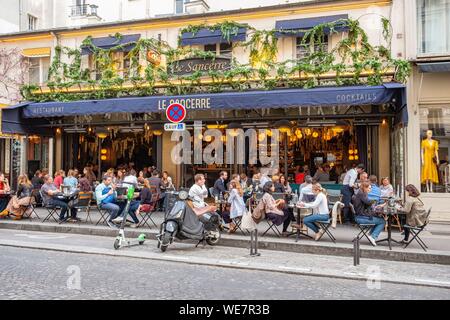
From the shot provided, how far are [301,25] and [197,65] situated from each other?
147 inches

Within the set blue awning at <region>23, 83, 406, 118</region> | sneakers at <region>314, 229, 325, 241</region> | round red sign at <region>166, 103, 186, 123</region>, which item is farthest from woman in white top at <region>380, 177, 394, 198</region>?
round red sign at <region>166, 103, 186, 123</region>

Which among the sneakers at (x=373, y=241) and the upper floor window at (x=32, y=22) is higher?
the upper floor window at (x=32, y=22)

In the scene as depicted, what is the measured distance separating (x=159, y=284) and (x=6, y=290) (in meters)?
2.05

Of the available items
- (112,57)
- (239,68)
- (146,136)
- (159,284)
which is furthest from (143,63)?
(159,284)

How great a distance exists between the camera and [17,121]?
52.1 ft

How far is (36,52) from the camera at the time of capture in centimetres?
1802

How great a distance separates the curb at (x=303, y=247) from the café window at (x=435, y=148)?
4.50m

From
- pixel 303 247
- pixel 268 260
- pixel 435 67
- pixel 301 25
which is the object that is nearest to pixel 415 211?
pixel 303 247

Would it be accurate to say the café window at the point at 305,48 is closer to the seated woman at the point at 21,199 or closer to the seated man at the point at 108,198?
the seated man at the point at 108,198

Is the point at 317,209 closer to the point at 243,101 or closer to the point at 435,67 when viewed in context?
the point at 243,101

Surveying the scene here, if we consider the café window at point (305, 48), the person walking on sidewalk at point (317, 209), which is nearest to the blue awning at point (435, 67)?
the café window at point (305, 48)

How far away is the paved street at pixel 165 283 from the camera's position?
5.80 metres

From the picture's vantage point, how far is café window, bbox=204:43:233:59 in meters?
15.5

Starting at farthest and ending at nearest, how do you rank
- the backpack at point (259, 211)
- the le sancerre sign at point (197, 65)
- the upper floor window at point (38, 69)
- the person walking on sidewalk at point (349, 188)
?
the upper floor window at point (38, 69) < the le sancerre sign at point (197, 65) < the person walking on sidewalk at point (349, 188) < the backpack at point (259, 211)
